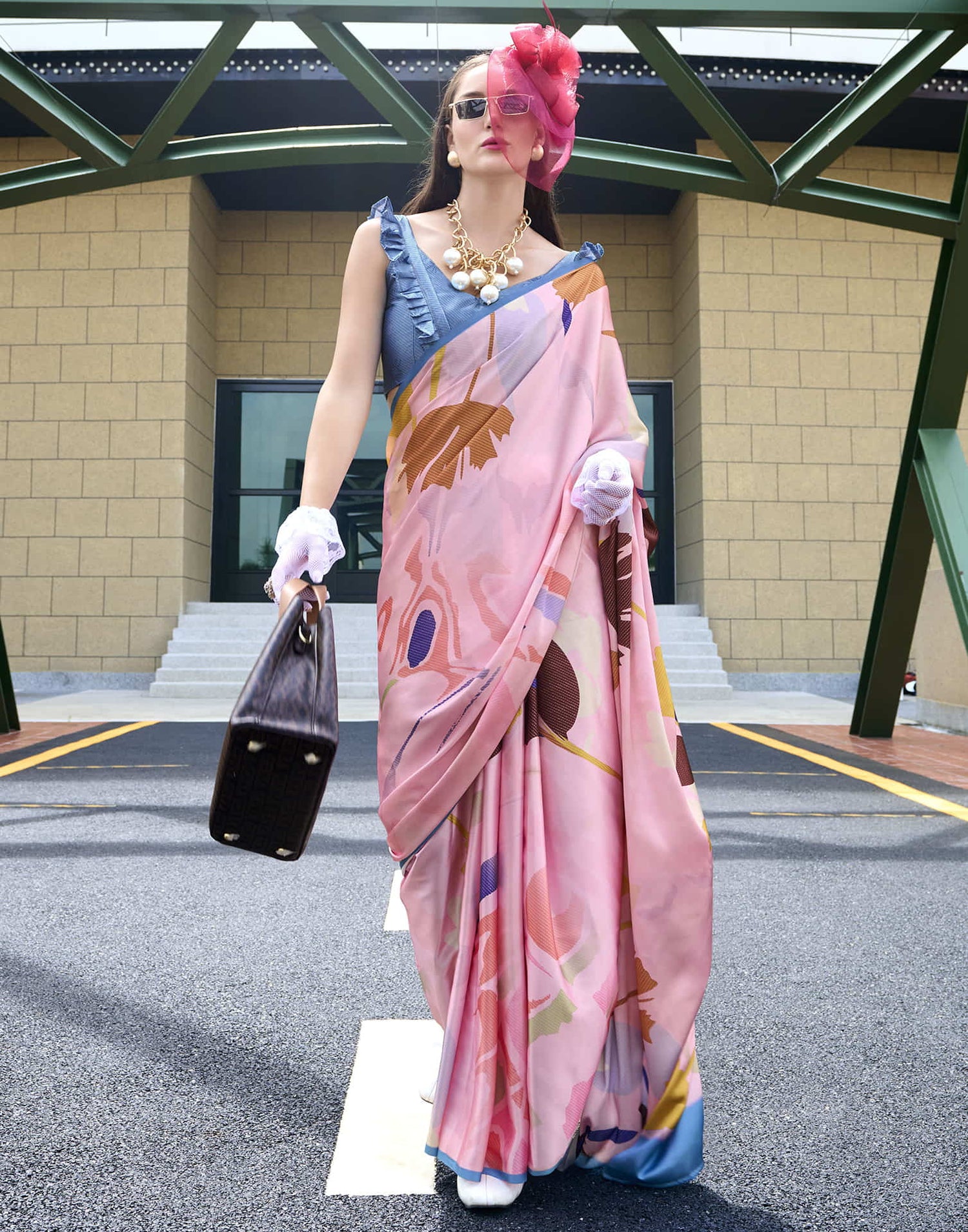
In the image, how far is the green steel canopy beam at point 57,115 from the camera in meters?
4.49

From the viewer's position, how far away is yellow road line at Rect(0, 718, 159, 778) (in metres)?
5.37

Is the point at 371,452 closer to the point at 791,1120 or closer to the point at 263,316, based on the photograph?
the point at 263,316

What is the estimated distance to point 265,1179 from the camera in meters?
1.46

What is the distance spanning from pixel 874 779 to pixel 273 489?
9015mm

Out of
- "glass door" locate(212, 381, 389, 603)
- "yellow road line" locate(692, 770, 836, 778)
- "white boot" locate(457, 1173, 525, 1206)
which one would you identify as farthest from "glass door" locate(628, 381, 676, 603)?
"white boot" locate(457, 1173, 525, 1206)

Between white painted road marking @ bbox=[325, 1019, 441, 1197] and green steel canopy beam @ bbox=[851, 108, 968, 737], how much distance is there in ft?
12.1

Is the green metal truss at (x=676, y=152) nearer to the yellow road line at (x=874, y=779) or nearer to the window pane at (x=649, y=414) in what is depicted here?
the yellow road line at (x=874, y=779)

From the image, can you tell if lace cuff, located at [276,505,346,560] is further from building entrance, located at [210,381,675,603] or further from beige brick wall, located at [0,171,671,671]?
building entrance, located at [210,381,675,603]

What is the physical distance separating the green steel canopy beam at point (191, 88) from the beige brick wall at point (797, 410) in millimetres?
7662

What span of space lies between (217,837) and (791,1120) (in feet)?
3.48

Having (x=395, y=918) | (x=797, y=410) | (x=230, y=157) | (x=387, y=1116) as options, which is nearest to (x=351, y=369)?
(x=387, y=1116)

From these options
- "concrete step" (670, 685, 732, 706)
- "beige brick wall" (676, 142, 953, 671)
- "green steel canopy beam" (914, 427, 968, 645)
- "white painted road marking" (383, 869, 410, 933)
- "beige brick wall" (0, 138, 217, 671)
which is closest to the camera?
"white painted road marking" (383, 869, 410, 933)

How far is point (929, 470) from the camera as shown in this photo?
508 centimetres

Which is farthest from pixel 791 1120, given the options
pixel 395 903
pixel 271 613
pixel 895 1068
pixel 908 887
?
pixel 271 613
